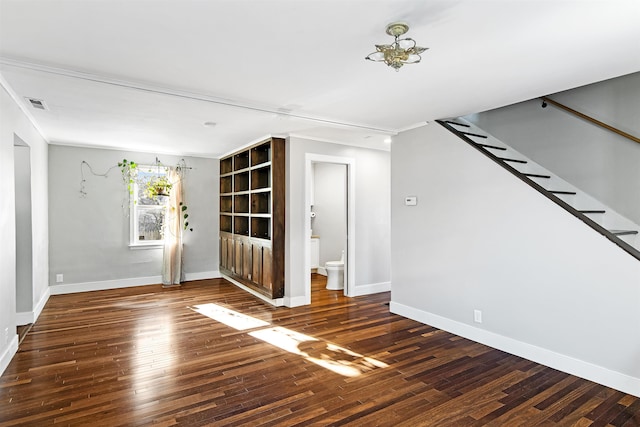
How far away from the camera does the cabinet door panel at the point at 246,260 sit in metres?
5.93

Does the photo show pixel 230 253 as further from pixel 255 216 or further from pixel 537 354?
pixel 537 354

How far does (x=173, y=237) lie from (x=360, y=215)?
3.42 metres

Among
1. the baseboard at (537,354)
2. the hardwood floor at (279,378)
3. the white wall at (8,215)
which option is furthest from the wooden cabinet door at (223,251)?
the baseboard at (537,354)

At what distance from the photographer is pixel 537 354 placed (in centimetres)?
334

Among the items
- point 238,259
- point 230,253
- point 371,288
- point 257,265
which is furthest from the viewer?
point 230,253

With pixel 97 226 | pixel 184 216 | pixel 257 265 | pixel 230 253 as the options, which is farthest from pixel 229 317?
pixel 97 226

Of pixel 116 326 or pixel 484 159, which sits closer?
pixel 484 159

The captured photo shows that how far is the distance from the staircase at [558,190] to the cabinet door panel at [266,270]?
291cm

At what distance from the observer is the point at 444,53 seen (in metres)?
2.45

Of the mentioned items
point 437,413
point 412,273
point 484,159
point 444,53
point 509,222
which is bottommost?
point 437,413

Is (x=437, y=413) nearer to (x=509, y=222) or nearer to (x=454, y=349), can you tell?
(x=454, y=349)

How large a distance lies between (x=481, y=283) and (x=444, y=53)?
2436 mm

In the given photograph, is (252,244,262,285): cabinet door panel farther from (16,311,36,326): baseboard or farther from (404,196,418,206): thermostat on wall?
(16,311,36,326): baseboard

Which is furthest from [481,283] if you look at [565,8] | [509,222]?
[565,8]
